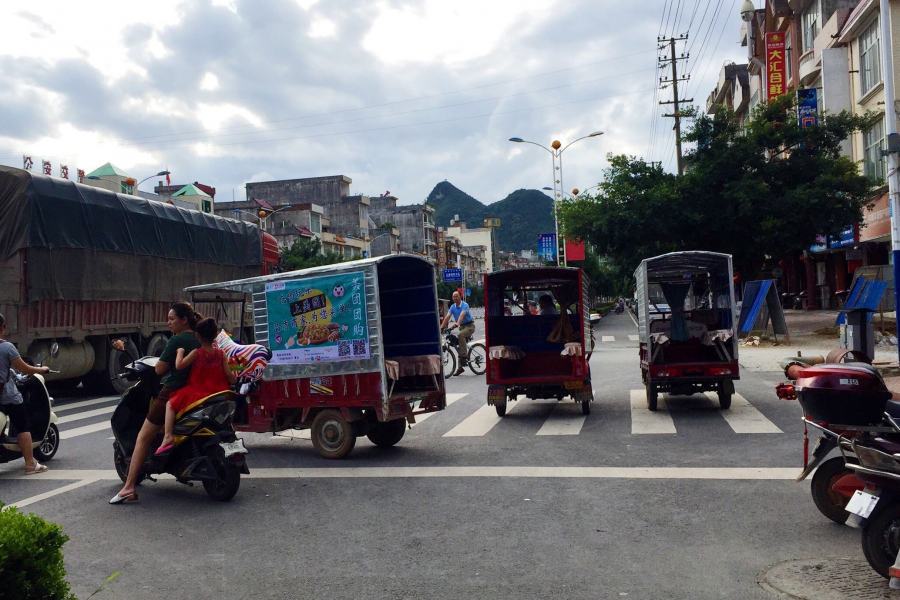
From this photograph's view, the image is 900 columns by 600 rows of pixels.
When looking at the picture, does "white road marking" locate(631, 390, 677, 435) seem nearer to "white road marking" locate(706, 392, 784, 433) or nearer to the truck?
"white road marking" locate(706, 392, 784, 433)

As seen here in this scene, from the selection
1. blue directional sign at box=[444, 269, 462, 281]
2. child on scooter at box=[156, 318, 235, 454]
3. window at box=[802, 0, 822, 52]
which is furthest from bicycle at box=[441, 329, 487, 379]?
blue directional sign at box=[444, 269, 462, 281]

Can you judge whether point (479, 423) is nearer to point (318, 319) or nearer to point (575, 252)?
point (318, 319)

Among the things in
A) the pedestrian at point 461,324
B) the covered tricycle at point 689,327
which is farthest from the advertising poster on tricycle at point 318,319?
the pedestrian at point 461,324

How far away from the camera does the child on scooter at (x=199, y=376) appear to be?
22.7 feet

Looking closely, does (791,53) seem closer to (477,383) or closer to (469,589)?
(477,383)

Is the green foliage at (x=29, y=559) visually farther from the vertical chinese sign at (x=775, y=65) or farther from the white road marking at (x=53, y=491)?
the vertical chinese sign at (x=775, y=65)

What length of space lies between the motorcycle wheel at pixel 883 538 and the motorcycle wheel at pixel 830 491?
41.2 inches

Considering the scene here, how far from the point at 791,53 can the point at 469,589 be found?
3907cm

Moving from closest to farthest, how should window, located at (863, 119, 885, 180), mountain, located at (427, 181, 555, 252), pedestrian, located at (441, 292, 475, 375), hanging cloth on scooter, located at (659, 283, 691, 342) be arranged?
hanging cloth on scooter, located at (659, 283, 691, 342)
pedestrian, located at (441, 292, 475, 375)
window, located at (863, 119, 885, 180)
mountain, located at (427, 181, 555, 252)

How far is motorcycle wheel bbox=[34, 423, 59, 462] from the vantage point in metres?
8.88

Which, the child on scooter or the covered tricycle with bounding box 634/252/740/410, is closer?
the child on scooter

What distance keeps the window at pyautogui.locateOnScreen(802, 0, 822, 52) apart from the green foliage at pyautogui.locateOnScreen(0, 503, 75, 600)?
36.3 meters

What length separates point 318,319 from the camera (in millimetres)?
8727

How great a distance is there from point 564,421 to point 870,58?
23074 mm
